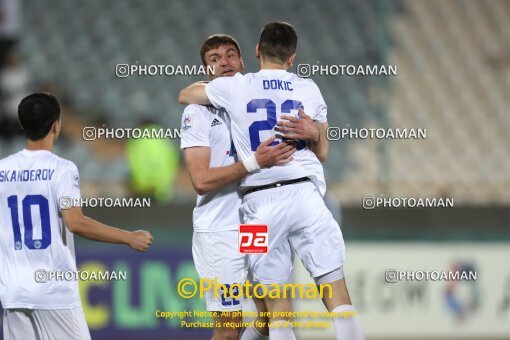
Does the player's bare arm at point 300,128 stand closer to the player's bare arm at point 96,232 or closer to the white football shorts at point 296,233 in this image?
the white football shorts at point 296,233

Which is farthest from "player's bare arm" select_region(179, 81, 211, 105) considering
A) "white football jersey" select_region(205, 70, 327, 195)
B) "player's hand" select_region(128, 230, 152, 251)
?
"player's hand" select_region(128, 230, 152, 251)

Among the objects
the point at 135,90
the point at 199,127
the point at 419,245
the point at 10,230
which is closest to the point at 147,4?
the point at 135,90

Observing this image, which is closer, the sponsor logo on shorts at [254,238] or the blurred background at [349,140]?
the sponsor logo on shorts at [254,238]

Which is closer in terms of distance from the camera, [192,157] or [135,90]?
[192,157]

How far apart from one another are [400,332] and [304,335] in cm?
Answer: 86

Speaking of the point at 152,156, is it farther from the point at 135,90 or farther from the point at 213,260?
the point at 213,260

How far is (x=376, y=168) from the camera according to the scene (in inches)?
Result: 415

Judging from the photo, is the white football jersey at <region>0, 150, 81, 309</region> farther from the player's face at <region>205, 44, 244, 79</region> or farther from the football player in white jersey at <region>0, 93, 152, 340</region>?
the player's face at <region>205, 44, 244, 79</region>

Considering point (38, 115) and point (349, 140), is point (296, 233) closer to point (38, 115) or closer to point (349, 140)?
point (38, 115)

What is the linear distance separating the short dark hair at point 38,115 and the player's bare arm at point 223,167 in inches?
37.9

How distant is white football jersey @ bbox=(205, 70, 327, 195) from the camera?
15.9ft

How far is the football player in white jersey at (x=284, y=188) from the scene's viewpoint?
480 centimetres

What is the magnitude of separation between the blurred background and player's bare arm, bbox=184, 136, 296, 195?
3.01m

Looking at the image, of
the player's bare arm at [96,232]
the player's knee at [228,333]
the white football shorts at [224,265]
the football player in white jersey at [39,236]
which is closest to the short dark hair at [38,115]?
the football player in white jersey at [39,236]
